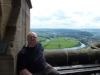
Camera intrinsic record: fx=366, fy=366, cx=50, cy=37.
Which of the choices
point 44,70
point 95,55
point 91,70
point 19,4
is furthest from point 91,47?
point 19,4

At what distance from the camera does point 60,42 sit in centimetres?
1217

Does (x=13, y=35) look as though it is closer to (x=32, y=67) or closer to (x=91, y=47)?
(x=32, y=67)

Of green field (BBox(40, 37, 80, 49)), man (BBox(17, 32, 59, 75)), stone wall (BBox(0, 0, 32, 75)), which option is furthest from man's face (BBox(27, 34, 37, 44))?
green field (BBox(40, 37, 80, 49))

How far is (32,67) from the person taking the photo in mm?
6621

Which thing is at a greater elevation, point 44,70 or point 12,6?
point 12,6

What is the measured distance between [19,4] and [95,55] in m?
5.64

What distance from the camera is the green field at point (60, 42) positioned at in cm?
1161

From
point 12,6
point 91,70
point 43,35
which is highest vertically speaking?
point 12,6

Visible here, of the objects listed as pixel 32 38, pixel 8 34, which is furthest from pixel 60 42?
pixel 8 34

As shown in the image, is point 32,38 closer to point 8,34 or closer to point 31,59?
point 31,59

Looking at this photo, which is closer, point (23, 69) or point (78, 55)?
point (23, 69)

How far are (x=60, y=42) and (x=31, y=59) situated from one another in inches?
223

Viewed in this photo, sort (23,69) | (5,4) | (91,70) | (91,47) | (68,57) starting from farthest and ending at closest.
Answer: (91,47), (68,57), (91,70), (23,69), (5,4)

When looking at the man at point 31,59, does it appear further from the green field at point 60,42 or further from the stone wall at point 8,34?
the green field at point 60,42
